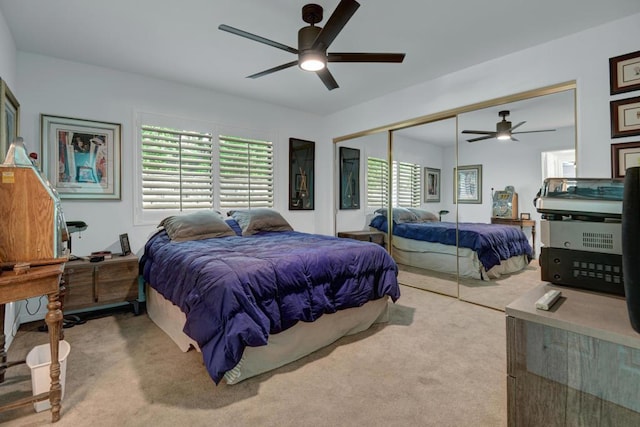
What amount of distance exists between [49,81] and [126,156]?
958 millimetres

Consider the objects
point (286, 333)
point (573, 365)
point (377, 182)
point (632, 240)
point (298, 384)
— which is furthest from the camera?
point (377, 182)

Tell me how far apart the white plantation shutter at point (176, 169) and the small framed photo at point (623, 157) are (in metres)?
4.18

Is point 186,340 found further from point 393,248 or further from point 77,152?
point 393,248

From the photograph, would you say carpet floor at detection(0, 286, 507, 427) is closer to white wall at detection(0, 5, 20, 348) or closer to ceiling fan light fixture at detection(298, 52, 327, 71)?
white wall at detection(0, 5, 20, 348)

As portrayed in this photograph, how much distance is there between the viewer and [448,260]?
4039 mm

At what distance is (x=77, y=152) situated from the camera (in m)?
3.30

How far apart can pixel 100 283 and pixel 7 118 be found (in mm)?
1567

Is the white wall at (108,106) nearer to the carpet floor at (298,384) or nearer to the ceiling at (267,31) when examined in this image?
the ceiling at (267,31)

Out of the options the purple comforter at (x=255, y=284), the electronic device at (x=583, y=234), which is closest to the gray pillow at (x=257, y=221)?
the purple comforter at (x=255, y=284)

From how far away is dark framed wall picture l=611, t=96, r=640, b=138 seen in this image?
248cm

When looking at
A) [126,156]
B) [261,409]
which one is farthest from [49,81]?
[261,409]

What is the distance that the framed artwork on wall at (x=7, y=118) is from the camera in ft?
7.54

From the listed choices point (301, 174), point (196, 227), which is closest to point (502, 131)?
point (301, 174)

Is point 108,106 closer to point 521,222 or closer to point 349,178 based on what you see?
point 349,178
